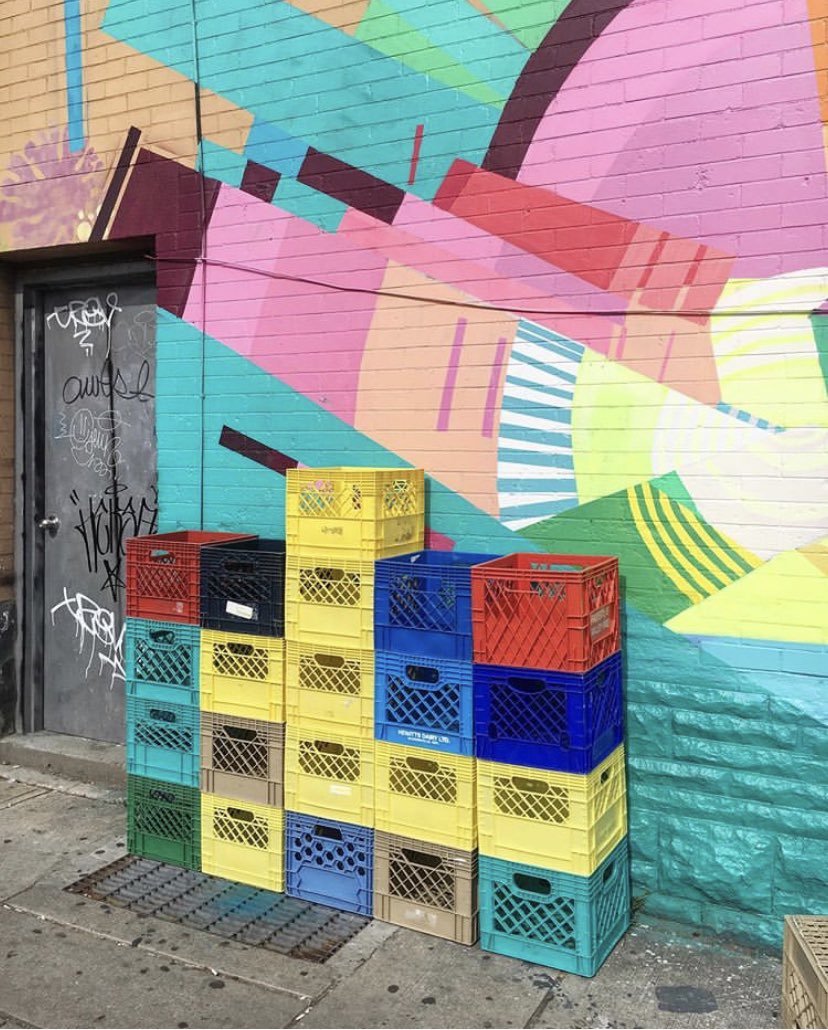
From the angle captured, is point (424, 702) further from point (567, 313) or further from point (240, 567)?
point (567, 313)

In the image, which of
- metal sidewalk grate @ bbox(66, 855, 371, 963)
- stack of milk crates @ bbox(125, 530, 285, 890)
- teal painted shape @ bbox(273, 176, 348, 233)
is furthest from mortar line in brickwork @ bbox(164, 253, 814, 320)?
metal sidewalk grate @ bbox(66, 855, 371, 963)

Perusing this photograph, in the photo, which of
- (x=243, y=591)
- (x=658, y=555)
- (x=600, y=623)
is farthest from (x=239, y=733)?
(x=658, y=555)

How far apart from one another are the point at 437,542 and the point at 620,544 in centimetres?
92

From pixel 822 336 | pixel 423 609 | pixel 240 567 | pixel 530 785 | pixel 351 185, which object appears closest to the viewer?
pixel 530 785

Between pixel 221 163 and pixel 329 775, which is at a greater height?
pixel 221 163

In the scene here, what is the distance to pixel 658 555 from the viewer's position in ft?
13.7

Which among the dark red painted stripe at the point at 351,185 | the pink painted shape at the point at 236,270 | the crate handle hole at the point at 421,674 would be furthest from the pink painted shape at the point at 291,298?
the crate handle hole at the point at 421,674

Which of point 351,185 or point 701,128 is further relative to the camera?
point 351,185

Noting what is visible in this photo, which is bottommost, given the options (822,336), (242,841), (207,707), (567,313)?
(242,841)

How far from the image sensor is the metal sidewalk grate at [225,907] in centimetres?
391

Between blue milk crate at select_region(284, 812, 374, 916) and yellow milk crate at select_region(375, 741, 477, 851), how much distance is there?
0.18 m

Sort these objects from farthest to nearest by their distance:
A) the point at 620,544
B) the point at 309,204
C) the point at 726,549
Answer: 1. the point at 309,204
2. the point at 620,544
3. the point at 726,549

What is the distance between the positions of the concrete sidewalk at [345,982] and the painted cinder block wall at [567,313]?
39 centimetres

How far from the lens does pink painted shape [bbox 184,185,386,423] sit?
4.85 meters
